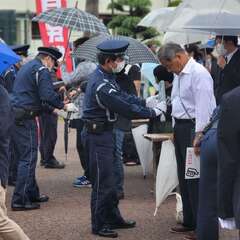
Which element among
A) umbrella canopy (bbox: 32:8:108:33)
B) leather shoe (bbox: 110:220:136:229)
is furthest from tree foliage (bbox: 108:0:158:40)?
leather shoe (bbox: 110:220:136:229)

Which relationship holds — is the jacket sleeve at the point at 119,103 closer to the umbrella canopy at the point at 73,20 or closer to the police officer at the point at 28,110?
the police officer at the point at 28,110

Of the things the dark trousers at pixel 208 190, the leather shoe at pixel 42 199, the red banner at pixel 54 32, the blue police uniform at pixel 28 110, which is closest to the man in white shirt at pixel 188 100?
the dark trousers at pixel 208 190

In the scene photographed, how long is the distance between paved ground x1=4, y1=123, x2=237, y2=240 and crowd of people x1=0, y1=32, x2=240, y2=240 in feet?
0.54

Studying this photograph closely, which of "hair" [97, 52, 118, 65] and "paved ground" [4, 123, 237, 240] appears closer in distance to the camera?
"hair" [97, 52, 118, 65]

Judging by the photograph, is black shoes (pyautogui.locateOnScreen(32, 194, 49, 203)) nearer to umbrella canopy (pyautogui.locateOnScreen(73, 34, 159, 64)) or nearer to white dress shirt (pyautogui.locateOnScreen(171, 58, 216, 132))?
umbrella canopy (pyautogui.locateOnScreen(73, 34, 159, 64))

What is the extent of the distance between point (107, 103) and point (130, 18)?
24153 mm

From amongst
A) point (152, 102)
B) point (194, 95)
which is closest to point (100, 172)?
point (152, 102)

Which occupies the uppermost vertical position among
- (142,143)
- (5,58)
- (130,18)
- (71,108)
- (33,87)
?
(5,58)

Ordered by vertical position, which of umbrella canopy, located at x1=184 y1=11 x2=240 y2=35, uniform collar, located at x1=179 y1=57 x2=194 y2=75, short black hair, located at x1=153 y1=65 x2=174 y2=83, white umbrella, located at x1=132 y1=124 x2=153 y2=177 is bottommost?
white umbrella, located at x1=132 y1=124 x2=153 y2=177

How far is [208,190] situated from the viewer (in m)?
5.15

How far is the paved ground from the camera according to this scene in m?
6.41

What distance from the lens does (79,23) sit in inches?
342

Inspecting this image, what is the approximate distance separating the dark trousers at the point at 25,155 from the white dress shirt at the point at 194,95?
1.96m

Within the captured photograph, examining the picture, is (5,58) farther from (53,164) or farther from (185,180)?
(53,164)
